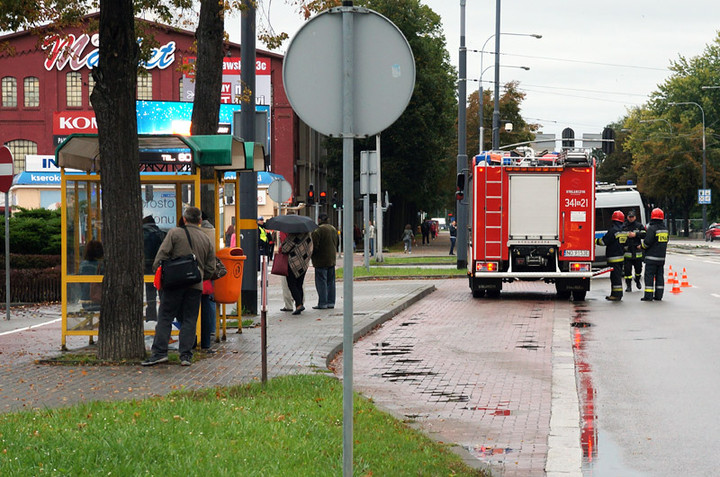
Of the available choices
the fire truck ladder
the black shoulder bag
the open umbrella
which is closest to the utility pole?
the fire truck ladder

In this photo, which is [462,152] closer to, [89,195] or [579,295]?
[579,295]

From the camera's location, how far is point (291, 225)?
61.4 ft

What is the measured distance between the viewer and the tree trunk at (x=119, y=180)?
11.5 m

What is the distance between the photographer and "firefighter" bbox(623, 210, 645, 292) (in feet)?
82.2

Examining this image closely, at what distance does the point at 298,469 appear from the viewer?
6.22 metres

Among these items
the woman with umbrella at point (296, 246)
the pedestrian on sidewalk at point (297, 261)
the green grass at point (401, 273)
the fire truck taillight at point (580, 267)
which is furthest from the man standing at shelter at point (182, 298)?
the green grass at point (401, 273)

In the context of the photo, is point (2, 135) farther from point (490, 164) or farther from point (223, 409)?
point (223, 409)

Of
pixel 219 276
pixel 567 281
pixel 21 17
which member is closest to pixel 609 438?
pixel 219 276

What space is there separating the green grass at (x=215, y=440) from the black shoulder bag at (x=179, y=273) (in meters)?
2.88

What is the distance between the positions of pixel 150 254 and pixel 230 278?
1.05 m

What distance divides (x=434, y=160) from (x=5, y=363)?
175 feet

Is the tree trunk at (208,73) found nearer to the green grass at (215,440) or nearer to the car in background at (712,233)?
the green grass at (215,440)

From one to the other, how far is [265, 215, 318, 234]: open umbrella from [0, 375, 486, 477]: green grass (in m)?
9.87

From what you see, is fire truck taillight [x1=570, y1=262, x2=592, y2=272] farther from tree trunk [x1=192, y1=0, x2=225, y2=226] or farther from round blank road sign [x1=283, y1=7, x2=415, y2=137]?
round blank road sign [x1=283, y1=7, x2=415, y2=137]
